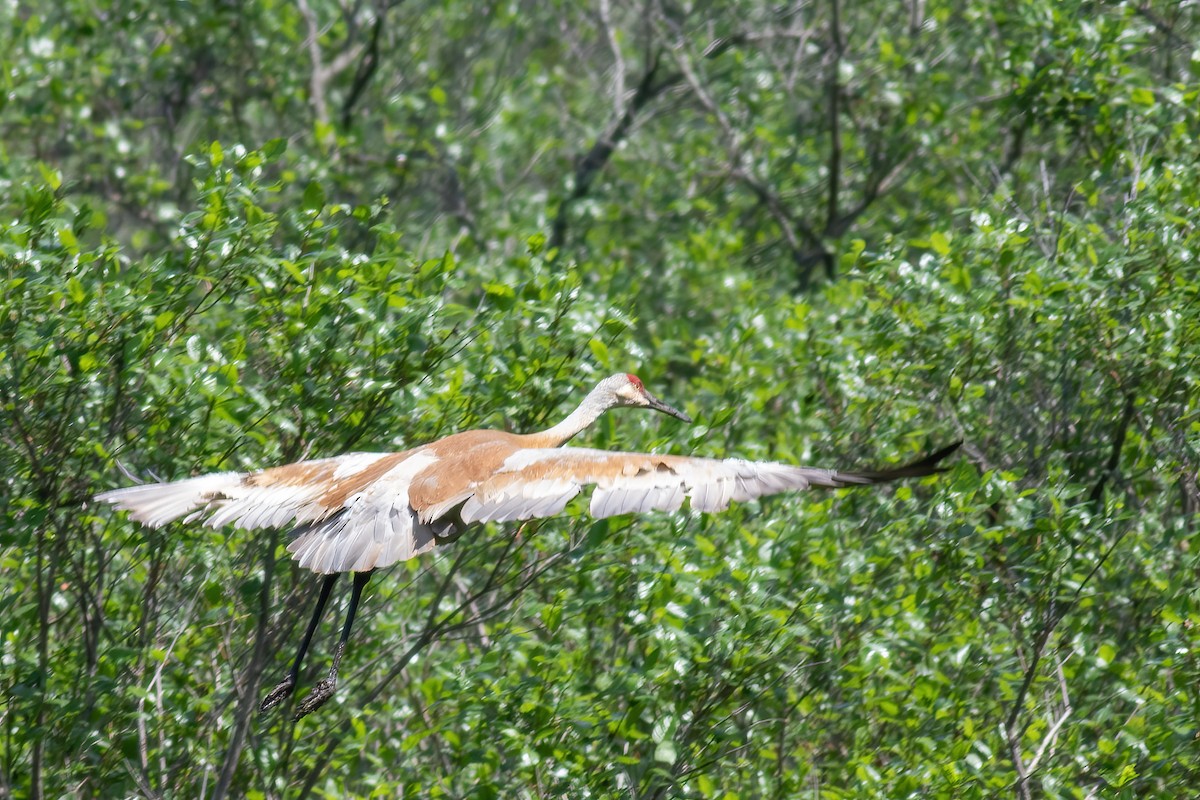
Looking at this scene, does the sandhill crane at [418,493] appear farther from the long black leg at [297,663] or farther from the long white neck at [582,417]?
the long white neck at [582,417]

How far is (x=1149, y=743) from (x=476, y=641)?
9.51 feet

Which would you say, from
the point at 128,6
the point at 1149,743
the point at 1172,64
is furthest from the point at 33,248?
the point at 1172,64

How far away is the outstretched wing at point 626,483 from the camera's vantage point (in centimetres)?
545

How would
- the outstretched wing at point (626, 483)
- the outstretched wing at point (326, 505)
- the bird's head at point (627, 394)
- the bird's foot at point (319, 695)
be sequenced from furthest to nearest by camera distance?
1. the bird's head at point (627, 394)
2. the bird's foot at point (319, 695)
3. the outstretched wing at point (326, 505)
4. the outstretched wing at point (626, 483)

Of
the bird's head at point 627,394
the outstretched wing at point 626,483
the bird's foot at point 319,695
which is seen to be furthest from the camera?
the bird's head at point 627,394

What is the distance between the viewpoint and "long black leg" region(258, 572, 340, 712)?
18.9ft

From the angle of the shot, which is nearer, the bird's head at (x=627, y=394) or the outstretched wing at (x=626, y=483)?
the outstretched wing at (x=626, y=483)

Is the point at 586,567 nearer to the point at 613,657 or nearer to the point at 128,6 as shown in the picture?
the point at 613,657

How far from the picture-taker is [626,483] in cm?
554

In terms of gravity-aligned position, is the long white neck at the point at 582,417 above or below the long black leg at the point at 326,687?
above

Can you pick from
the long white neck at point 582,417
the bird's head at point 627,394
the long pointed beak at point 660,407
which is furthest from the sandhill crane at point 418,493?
the long pointed beak at point 660,407

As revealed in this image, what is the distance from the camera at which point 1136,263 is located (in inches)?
260

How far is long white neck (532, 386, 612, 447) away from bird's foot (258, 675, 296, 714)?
147cm

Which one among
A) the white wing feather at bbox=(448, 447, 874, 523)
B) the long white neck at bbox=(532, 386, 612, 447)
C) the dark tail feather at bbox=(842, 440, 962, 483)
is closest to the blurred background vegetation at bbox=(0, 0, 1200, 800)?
the long white neck at bbox=(532, 386, 612, 447)
